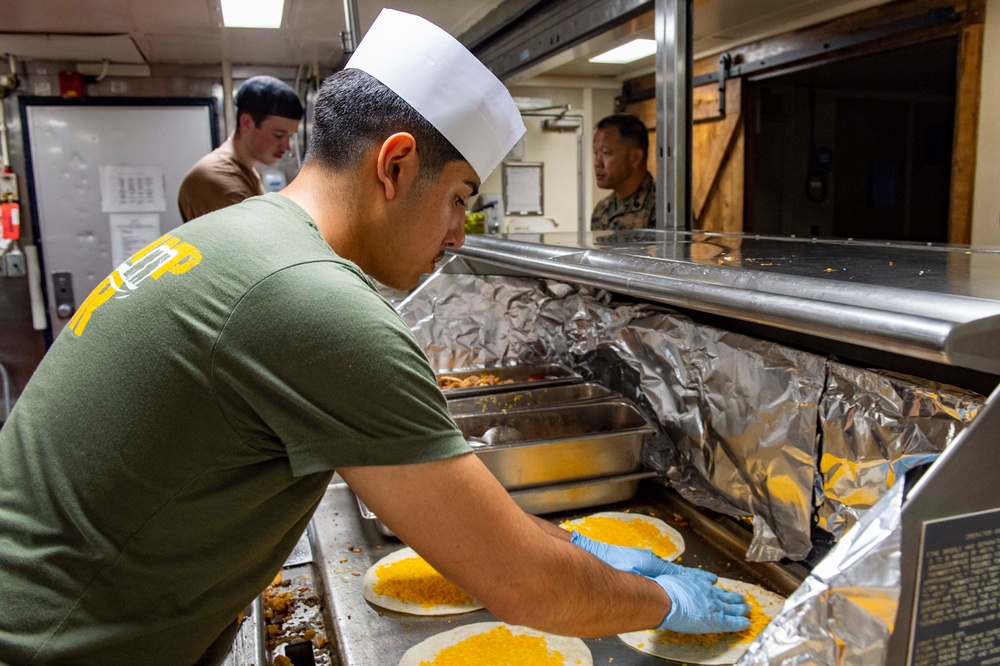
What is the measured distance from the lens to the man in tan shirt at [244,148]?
2.91 metres

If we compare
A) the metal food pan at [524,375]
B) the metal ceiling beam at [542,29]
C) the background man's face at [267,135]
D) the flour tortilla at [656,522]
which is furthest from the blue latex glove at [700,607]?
the background man's face at [267,135]

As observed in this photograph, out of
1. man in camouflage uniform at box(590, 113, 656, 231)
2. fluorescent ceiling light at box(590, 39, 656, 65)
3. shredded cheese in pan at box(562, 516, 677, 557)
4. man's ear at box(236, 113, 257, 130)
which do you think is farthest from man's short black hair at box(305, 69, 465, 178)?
fluorescent ceiling light at box(590, 39, 656, 65)

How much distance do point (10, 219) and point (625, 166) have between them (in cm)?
337

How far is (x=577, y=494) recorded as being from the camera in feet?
5.25

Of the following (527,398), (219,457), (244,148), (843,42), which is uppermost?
(843,42)

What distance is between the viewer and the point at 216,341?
0.76m

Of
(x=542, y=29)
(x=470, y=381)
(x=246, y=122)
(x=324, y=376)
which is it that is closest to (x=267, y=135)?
(x=246, y=122)

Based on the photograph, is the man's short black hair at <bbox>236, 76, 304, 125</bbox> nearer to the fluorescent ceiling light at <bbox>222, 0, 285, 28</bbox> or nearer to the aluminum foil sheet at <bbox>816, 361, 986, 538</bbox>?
the fluorescent ceiling light at <bbox>222, 0, 285, 28</bbox>

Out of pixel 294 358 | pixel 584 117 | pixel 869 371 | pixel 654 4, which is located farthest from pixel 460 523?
pixel 584 117

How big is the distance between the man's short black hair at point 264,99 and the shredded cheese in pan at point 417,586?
213cm

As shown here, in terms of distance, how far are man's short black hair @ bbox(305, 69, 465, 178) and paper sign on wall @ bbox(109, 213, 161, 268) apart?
3816 mm

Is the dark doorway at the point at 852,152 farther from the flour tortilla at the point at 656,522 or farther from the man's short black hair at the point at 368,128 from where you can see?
the man's short black hair at the point at 368,128

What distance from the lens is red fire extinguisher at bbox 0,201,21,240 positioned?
405 cm

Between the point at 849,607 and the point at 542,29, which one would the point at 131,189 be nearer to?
the point at 542,29
